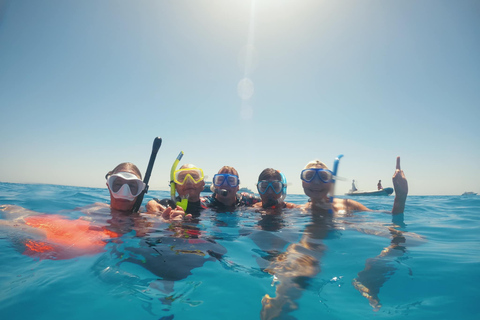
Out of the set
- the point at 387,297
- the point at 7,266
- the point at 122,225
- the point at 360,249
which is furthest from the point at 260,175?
the point at 7,266

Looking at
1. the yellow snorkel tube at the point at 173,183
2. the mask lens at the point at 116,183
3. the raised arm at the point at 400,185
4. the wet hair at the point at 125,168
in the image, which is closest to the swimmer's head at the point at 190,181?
the yellow snorkel tube at the point at 173,183

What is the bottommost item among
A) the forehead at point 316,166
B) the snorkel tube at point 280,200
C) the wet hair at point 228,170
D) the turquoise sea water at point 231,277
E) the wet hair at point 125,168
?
the turquoise sea water at point 231,277

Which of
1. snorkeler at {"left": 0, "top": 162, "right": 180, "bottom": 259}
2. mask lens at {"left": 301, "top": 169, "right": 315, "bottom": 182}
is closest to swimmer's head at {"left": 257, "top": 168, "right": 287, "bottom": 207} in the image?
mask lens at {"left": 301, "top": 169, "right": 315, "bottom": 182}

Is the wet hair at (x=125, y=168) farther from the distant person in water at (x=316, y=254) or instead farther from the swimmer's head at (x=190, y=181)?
the distant person in water at (x=316, y=254)

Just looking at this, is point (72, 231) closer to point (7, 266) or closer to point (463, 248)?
point (7, 266)

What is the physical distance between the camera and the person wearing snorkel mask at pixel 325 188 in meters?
3.80

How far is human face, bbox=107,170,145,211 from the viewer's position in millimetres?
3945

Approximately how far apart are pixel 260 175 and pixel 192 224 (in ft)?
6.39

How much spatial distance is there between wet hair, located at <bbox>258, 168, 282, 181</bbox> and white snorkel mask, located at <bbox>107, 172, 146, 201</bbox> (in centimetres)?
257

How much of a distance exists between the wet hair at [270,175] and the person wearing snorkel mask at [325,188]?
2.10ft

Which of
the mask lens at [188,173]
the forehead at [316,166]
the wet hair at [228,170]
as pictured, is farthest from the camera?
the wet hair at [228,170]

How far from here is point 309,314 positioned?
5.89ft

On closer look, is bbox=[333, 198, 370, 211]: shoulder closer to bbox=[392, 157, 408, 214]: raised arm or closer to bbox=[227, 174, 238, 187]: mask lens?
bbox=[392, 157, 408, 214]: raised arm

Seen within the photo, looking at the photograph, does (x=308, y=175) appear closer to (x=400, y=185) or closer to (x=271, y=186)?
(x=271, y=186)
